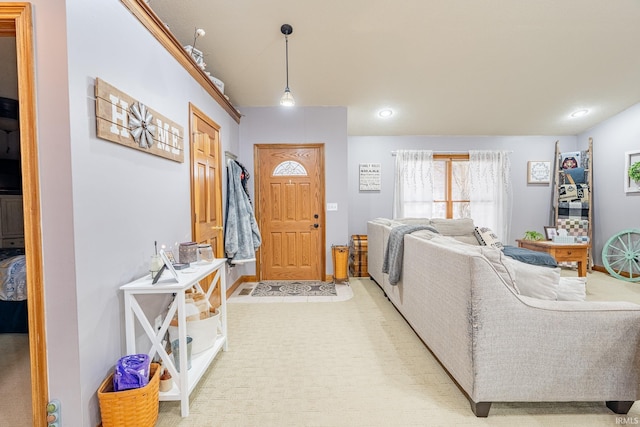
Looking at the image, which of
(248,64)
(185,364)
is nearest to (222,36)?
(248,64)

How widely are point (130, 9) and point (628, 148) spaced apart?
6.13 m

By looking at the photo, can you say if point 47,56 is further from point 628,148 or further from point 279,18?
point 628,148

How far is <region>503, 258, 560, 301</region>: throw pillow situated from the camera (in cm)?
160

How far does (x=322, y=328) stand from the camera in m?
2.61

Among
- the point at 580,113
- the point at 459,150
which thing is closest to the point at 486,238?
the point at 459,150

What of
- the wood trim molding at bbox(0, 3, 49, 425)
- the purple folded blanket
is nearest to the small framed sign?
the purple folded blanket

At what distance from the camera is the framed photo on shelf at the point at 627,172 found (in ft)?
13.3

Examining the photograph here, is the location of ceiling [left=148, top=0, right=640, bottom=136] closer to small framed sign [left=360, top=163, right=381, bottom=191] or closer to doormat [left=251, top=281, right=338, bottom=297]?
small framed sign [left=360, top=163, right=381, bottom=191]

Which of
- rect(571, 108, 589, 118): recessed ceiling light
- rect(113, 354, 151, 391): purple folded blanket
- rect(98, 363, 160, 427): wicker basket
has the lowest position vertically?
rect(98, 363, 160, 427): wicker basket

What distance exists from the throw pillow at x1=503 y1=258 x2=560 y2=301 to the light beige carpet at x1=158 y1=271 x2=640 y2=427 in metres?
0.62

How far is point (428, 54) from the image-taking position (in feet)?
10.2

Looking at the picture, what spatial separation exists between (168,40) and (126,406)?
2.25 m

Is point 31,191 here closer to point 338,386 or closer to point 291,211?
point 338,386

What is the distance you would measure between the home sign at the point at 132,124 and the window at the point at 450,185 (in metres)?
4.37
